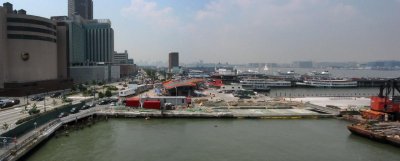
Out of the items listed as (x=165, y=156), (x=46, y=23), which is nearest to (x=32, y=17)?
(x=46, y=23)

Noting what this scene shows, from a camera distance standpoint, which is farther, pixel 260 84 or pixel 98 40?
pixel 98 40

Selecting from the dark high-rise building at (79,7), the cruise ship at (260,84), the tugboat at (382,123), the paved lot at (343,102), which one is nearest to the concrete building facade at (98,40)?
the dark high-rise building at (79,7)

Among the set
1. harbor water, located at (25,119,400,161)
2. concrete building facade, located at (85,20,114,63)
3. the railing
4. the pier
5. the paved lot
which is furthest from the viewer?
concrete building facade, located at (85,20,114,63)

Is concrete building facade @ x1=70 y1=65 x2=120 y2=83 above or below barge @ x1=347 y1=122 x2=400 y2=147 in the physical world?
above

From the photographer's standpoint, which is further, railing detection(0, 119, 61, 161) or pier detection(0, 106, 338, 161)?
pier detection(0, 106, 338, 161)

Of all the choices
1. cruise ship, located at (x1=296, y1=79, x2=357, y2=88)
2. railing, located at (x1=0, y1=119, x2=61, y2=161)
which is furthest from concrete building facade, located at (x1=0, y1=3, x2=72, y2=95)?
cruise ship, located at (x1=296, y1=79, x2=357, y2=88)

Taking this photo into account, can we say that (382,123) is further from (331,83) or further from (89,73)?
(89,73)

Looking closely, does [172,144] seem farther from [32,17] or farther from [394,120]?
[32,17]

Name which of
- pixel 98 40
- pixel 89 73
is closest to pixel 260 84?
pixel 89 73

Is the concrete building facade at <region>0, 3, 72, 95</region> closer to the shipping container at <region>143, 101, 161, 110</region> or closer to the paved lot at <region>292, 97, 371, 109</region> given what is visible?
the shipping container at <region>143, 101, 161, 110</region>
